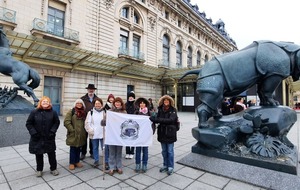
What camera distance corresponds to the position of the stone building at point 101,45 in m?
13.0

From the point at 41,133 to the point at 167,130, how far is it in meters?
2.52

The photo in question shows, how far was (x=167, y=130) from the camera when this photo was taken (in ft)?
11.8

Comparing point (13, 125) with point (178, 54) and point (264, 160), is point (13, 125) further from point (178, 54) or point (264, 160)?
point (178, 54)

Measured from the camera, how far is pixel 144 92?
75.3 feet

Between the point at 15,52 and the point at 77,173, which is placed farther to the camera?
the point at 15,52

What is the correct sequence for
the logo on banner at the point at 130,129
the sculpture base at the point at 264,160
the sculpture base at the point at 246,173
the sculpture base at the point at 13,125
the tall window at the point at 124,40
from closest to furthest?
the sculpture base at the point at 246,173, the sculpture base at the point at 264,160, the logo on banner at the point at 130,129, the sculpture base at the point at 13,125, the tall window at the point at 124,40

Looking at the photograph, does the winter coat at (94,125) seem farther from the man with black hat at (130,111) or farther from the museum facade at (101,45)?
the museum facade at (101,45)

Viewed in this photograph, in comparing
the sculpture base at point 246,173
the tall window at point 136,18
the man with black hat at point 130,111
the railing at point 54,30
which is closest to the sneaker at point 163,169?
the sculpture base at point 246,173

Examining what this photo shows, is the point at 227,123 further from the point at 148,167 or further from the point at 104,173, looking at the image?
the point at 104,173

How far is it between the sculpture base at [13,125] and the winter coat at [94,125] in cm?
357

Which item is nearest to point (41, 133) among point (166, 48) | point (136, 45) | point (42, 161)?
point (42, 161)

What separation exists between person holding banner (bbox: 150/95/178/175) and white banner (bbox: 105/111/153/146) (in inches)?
9.4

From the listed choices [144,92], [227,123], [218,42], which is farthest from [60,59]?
[218,42]

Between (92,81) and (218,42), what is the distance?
36.4m
